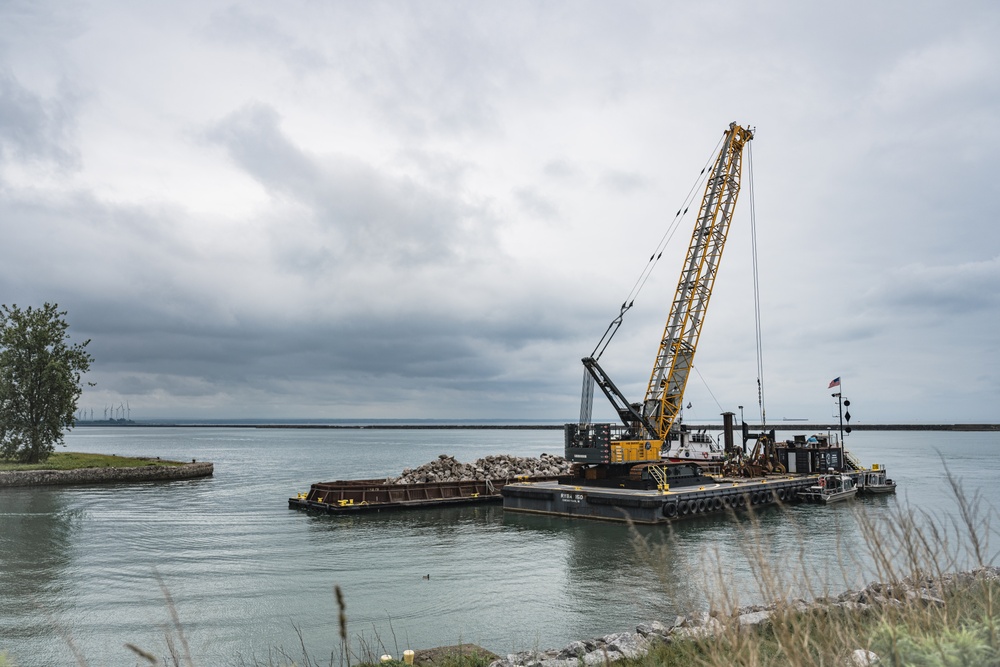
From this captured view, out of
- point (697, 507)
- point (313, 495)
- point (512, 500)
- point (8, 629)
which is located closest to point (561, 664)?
point (8, 629)

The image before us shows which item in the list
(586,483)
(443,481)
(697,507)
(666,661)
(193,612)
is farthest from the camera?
(443,481)

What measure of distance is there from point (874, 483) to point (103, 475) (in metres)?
60.6

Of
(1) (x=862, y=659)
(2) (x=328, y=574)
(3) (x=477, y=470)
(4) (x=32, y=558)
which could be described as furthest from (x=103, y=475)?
(1) (x=862, y=659)

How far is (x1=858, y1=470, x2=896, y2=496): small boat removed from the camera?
→ 46469 millimetres

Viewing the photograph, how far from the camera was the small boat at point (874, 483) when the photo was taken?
46469 millimetres

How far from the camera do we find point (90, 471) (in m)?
57.0

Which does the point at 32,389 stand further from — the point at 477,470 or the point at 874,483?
the point at 874,483

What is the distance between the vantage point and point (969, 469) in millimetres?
70812

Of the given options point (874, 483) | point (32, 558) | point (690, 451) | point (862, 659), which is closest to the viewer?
point (862, 659)

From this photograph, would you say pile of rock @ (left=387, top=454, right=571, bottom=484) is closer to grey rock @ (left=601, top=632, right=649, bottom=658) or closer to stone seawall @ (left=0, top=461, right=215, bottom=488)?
stone seawall @ (left=0, top=461, right=215, bottom=488)

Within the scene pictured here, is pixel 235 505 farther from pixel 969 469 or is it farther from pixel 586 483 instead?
pixel 969 469

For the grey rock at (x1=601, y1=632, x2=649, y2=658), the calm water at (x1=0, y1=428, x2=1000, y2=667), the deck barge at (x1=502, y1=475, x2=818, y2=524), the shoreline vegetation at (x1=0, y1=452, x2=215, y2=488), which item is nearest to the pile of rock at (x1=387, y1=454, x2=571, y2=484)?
the calm water at (x1=0, y1=428, x2=1000, y2=667)

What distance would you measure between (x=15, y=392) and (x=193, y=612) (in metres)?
54.5

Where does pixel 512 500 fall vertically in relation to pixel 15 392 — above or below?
below
